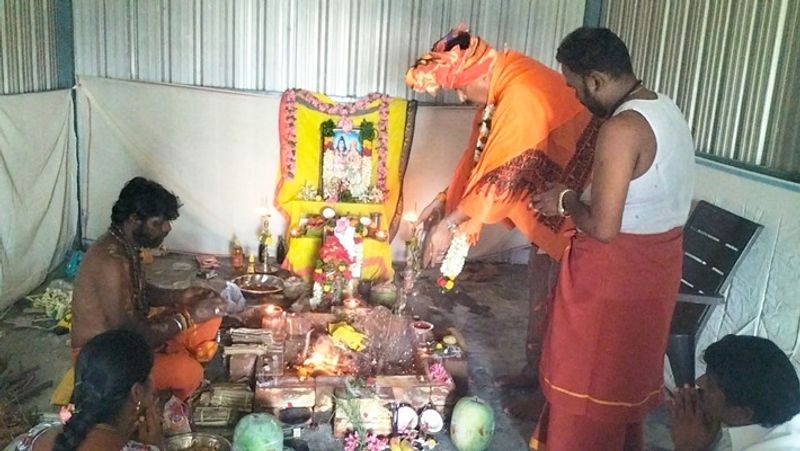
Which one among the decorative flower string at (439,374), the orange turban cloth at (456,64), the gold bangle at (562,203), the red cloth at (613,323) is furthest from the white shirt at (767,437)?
the orange turban cloth at (456,64)

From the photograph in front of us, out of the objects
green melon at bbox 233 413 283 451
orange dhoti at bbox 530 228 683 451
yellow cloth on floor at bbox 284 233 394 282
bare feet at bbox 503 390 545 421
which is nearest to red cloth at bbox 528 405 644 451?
orange dhoti at bbox 530 228 683 451

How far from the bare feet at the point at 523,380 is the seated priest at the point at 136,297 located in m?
1.82

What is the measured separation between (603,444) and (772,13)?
254 centimetres

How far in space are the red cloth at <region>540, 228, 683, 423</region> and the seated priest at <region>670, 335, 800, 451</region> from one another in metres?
0.36

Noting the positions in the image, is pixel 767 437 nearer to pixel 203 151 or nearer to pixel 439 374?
pixel 439 374

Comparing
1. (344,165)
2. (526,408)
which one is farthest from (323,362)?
(344,165)

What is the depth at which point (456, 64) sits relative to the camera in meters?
3.40

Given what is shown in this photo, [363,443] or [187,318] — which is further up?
[187,318]

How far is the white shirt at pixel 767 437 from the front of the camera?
1.89 m

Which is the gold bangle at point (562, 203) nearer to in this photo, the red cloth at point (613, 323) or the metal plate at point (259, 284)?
the red cloth at point (613, 323)

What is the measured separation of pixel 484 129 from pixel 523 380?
1642mm

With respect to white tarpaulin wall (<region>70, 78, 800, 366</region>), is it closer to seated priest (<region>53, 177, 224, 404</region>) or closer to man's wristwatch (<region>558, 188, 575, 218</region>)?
seated priest (<region>53, 177, 224, 404</region>)

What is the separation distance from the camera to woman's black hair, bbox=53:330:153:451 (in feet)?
6.26

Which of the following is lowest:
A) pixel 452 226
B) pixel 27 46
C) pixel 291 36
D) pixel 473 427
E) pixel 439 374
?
pixel 473 427
